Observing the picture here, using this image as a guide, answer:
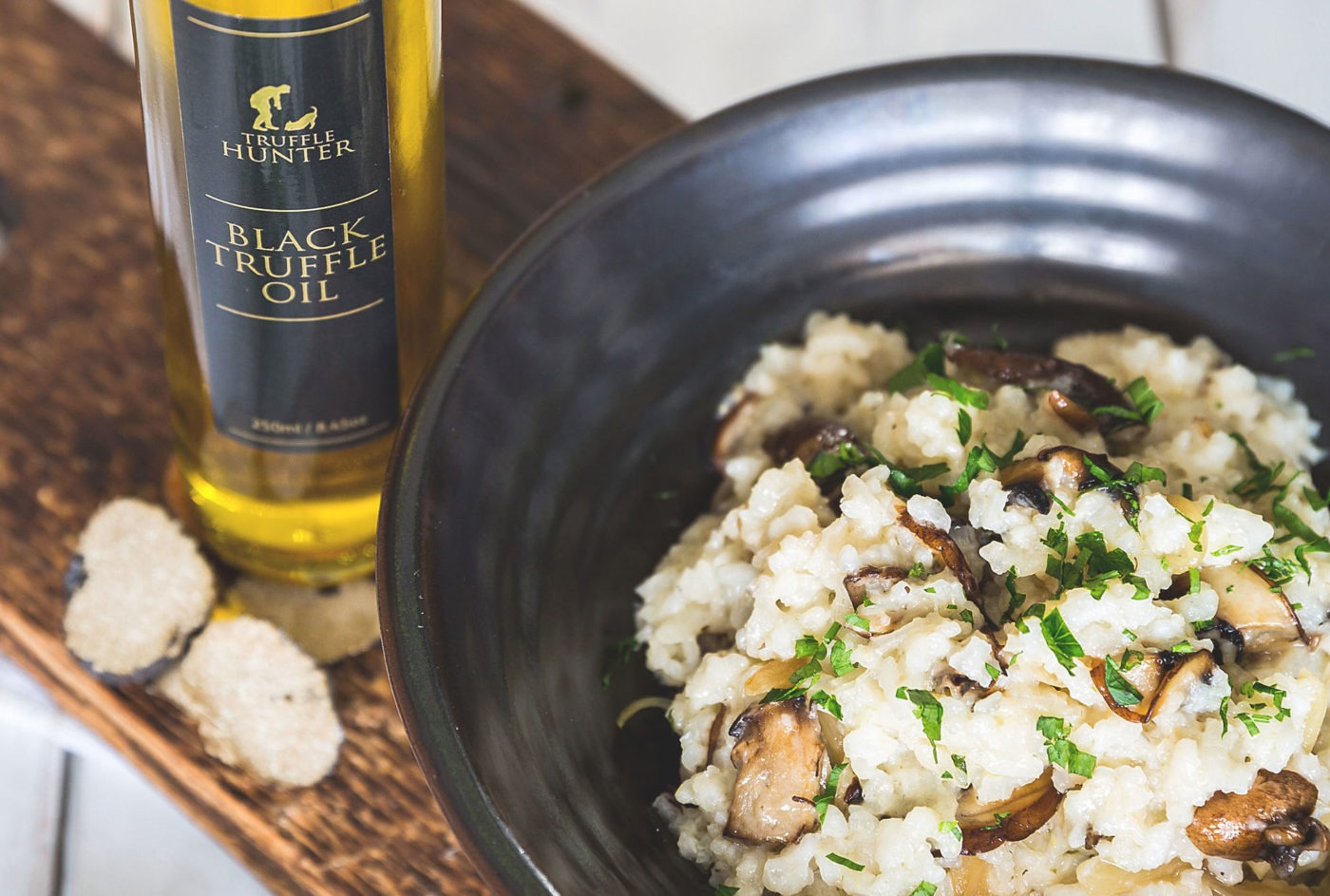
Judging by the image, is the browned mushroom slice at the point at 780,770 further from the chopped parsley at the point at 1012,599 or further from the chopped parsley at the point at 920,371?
the chopped parsley at the point at 920,371

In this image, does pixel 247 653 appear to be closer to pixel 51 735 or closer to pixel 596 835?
pixel 51 735

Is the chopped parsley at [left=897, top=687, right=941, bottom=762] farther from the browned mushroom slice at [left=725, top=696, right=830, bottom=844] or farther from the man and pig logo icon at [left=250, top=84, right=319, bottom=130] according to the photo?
the man and pig logo icon at [left=250, top=84, right=319, bottom=130]

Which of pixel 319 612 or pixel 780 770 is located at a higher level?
pixel 780 770

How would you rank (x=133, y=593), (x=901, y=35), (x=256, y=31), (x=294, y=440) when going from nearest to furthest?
(x=256, y=31) < (x=294, y=440) < (x=133, y=593) < (x=901, y=35)

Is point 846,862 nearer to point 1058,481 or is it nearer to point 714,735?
point 714,735

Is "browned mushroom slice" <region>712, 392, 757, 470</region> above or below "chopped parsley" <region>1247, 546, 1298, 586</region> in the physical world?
below

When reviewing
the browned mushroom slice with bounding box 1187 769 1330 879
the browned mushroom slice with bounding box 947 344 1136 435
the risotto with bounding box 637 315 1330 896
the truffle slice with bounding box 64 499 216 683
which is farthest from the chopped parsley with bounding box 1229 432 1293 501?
the truffle slice with bounding box 64 499 216 683

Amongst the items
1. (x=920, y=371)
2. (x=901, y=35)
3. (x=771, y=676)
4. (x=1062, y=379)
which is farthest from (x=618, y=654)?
(x=901, y=35)
